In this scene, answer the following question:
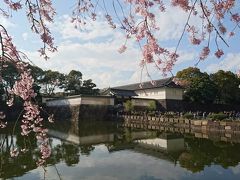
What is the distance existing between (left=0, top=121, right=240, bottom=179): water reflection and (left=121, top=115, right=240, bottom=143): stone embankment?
2.59 meters

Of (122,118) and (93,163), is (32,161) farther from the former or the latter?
(122,118)

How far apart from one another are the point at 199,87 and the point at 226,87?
4590 mm

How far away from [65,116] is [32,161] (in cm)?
2339

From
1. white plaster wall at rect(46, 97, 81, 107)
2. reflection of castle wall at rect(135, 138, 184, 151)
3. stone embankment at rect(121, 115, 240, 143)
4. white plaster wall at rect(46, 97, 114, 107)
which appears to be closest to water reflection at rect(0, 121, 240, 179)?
reflection of castle wall at rect(135, 138, 184, 151)

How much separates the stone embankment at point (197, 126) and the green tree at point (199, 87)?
29.8 ft

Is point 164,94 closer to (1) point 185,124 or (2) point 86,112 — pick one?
(2) point 86,112

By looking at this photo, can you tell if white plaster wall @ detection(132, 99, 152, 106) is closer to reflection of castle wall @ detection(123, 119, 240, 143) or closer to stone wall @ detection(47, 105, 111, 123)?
stone wall @ detection(47, 105, 111, 123)

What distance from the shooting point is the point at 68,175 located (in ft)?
27.9

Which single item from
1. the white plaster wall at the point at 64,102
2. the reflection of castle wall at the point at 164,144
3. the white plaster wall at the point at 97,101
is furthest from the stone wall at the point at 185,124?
the white plaster wall at the point at 64,102

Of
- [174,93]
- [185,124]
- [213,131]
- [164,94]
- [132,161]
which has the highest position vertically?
[174,93]

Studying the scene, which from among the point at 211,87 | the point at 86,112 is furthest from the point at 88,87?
the point at 211,87

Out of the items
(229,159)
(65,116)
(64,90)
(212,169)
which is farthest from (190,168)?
(64,90)

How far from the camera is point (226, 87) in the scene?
37250 mm

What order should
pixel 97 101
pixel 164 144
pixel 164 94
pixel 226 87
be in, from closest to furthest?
pixel 164 144
pixel 97 101
pixel 164 94
pixel 226 87
